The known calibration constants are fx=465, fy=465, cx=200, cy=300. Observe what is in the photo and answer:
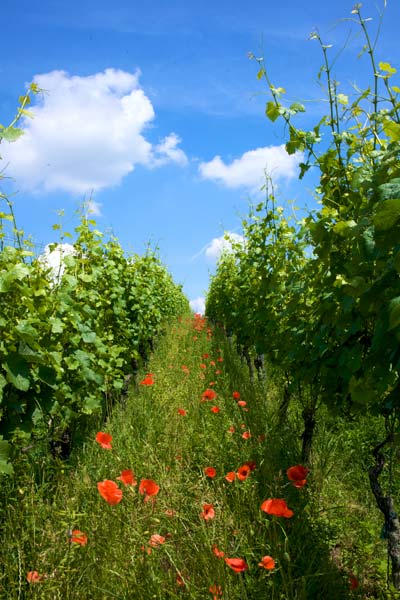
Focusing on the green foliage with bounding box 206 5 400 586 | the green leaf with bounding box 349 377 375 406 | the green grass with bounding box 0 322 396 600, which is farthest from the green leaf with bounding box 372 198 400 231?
the green grass with bounding box 0 322 396 600

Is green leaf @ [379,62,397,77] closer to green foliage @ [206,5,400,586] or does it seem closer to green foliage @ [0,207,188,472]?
green foliage @ [206,5,400,586]

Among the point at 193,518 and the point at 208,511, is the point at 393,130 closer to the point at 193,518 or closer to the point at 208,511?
the point at 208,511

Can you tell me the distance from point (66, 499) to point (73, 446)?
5.18 feet

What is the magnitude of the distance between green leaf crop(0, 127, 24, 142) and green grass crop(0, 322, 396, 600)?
61.1 inches

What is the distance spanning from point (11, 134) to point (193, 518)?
2.25 metres

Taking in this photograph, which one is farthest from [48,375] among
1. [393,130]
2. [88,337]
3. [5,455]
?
[393,130]

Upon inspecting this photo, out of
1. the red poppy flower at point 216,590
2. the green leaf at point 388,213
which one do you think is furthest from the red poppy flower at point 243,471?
the green leaf at point 388,213

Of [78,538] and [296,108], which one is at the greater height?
[296,108]

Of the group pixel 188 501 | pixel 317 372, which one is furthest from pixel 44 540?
pixel 317 372

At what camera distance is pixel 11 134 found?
2.18 m

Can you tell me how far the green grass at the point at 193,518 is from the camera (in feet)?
6.63

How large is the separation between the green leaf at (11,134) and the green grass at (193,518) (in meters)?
1.55

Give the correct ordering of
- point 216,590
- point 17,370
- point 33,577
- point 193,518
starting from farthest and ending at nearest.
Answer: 1. point 193,518
2. point 17,370
3. point 33,577
4. point 216,590

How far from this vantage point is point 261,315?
4.49 meters
